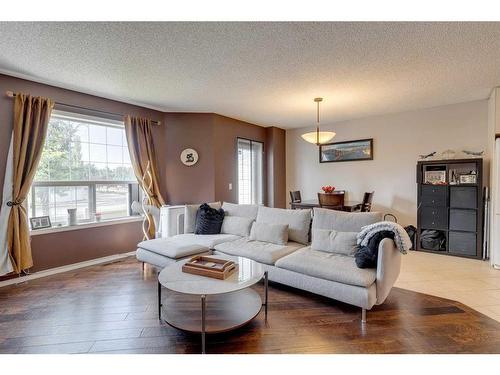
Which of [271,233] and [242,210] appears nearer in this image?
[271,233]

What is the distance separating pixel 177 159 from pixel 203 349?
3523 millimetres

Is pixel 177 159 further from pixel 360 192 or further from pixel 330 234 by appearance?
pixel 360 192

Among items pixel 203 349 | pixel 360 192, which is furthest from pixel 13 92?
pixel 360 192

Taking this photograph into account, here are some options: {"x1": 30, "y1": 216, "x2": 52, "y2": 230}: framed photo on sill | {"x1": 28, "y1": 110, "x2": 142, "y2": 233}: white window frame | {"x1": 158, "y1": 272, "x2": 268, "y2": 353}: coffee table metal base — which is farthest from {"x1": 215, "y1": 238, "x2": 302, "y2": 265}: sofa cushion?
{"x1": 30, "y1": 216, "x2": 52, "y2": 230}: framed photo on sill

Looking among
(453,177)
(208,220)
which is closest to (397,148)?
(453,177)

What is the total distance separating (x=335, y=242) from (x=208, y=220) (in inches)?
71.3

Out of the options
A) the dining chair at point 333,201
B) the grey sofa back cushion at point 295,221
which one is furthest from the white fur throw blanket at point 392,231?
the dining chair at point 333,201

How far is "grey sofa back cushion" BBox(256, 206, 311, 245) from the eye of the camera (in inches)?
125

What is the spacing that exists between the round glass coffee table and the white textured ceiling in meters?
2.03

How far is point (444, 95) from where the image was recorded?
377 cm

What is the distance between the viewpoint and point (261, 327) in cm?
205

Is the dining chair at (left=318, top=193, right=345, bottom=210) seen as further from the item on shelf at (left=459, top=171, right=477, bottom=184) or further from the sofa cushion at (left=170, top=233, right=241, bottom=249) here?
the item on shelf at (left=459, top=171, right=477, bottom=184)

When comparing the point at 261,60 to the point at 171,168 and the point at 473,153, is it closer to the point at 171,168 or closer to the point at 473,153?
the point at 171,168

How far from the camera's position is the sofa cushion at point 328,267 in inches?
85.0
